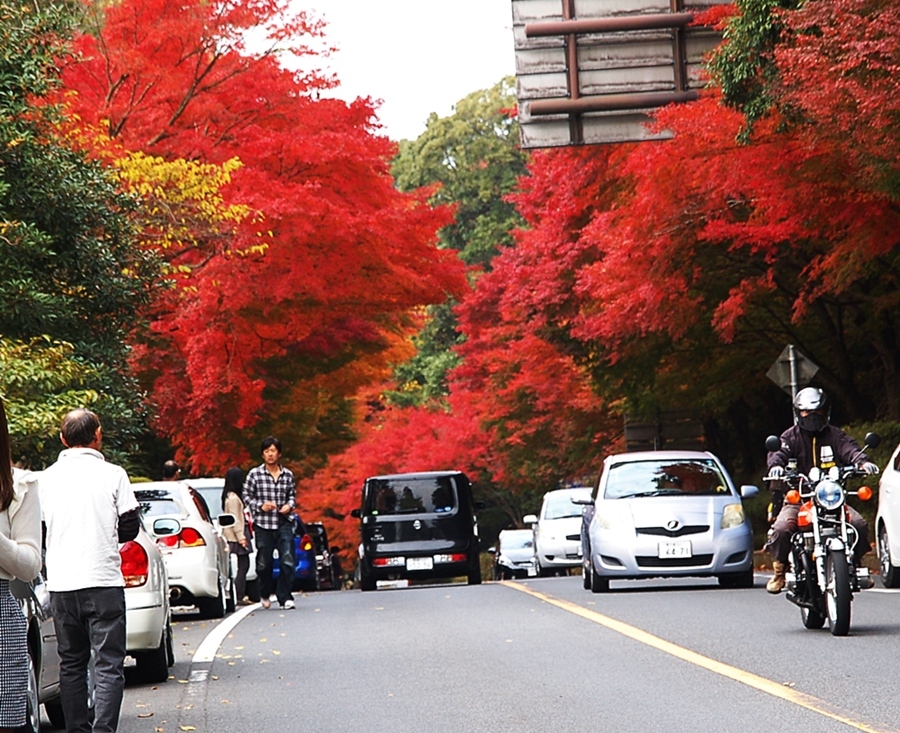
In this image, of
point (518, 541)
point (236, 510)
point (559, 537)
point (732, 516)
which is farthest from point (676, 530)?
point (518, 541)

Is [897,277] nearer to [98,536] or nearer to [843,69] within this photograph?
[843,69]

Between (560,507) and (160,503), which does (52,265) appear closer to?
(160,503)

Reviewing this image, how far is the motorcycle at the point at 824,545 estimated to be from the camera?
12492 millimetres

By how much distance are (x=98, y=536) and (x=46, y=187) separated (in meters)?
10.9

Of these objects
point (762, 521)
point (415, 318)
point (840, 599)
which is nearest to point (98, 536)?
point (840, 599)

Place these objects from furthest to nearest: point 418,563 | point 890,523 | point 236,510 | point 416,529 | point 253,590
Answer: point 416,529 < point 418,563 < point 253,590 < point 236,510 < point 890,523

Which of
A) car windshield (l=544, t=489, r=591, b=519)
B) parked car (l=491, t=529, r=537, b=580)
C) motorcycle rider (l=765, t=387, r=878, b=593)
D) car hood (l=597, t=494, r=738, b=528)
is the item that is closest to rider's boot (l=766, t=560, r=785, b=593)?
motorcycle rider (l=765, t=387, r=878, b=593)

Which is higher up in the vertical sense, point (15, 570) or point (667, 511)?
point (15, 570)

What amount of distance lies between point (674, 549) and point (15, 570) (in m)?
13.1

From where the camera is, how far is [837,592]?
12508 mm

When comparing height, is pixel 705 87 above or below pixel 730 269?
above

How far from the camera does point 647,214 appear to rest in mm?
24297

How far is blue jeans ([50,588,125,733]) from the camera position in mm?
8562

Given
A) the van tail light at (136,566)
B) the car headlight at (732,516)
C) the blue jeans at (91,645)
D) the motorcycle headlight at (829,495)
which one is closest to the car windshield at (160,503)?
the car headlight at (732,516)
